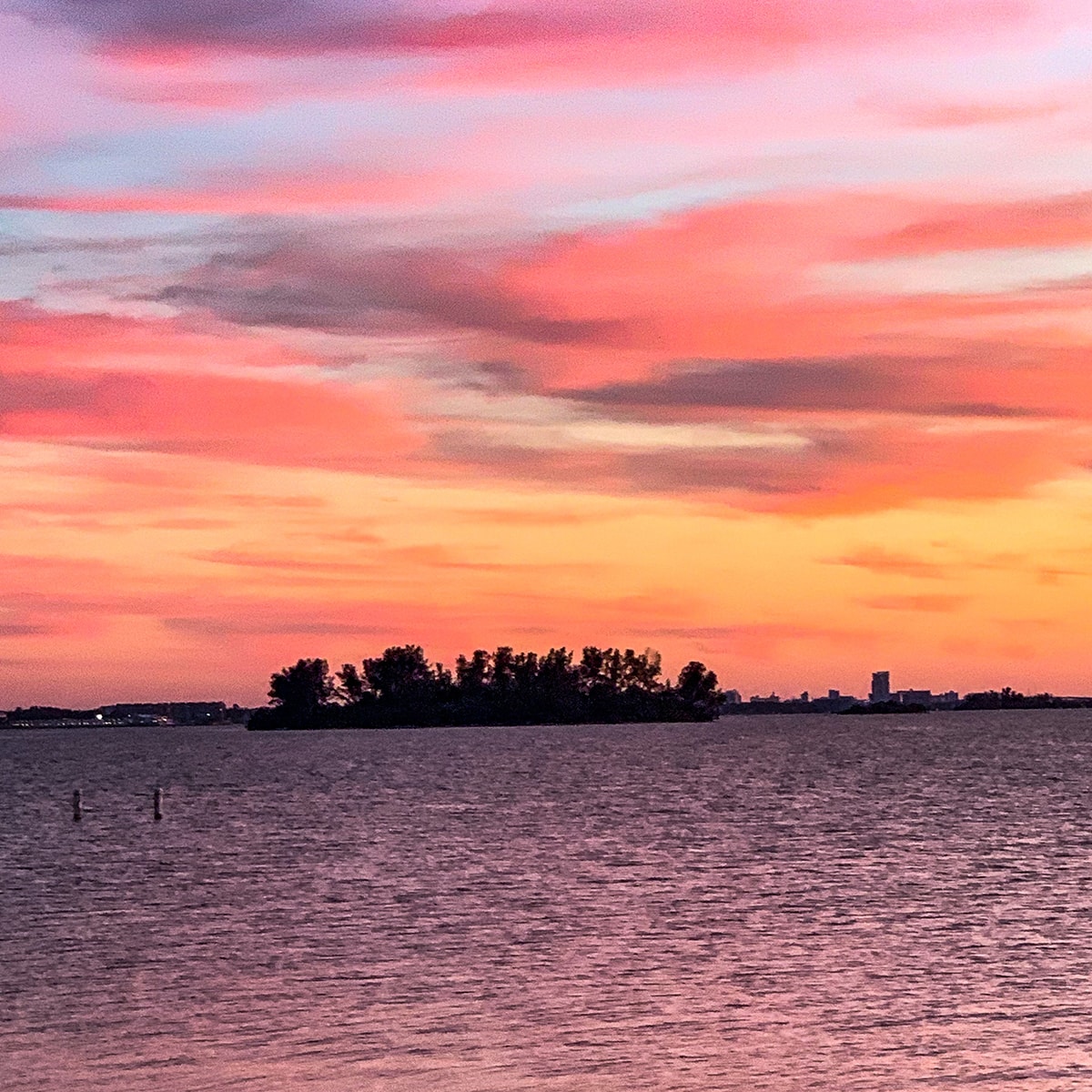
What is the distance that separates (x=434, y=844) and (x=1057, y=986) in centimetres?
5261

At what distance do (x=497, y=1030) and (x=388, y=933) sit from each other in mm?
17234

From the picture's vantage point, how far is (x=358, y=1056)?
114 feet

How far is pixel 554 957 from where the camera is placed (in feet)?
159

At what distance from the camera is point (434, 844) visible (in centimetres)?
9194

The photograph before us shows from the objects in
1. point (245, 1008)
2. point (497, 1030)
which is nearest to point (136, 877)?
point (245, 1008)

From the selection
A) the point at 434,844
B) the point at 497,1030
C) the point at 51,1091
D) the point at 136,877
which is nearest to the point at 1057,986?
the point at 497,1030

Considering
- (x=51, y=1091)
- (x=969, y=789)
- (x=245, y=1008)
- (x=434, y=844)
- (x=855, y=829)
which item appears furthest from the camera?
(x=969, y=789)

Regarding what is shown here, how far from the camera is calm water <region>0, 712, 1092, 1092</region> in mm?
34250

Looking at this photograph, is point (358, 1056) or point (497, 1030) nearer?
point (358, 1056)

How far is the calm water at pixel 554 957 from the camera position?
34.2 meters

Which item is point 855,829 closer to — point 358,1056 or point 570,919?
point 570,919

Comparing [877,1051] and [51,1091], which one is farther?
[877,1051]

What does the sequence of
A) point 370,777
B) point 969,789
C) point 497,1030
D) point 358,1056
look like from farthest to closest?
point 370,777
point 969,789
point 497,1030
point 358,1056

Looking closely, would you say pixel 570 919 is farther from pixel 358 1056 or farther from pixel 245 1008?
pixel 358 1056
